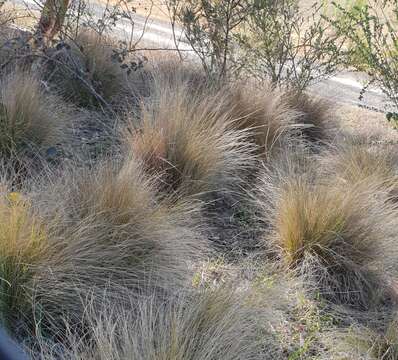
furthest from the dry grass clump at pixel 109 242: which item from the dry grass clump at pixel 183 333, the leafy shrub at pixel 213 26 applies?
the leafy shrub at pixel 213 26

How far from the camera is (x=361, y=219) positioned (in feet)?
12.1

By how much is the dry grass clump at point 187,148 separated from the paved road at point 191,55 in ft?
13.5

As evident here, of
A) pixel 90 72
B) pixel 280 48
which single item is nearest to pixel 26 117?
pixel 90 72

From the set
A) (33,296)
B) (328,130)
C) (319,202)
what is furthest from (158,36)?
(33,296)

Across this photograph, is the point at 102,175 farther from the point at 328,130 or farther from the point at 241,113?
the point at 328,130

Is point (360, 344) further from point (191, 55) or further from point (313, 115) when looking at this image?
point (191, 55)

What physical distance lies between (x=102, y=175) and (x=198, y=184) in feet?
2.88

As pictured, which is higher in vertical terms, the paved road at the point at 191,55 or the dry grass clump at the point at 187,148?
the paved road at the point at 191,55

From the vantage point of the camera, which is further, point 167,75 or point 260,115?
point 167,75

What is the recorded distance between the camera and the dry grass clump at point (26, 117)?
404cm

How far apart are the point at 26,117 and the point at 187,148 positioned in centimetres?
115

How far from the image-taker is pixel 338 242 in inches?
143

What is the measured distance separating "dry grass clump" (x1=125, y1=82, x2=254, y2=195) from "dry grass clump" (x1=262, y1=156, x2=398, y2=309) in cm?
61

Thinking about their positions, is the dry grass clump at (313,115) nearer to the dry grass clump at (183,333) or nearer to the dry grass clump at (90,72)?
the dry grass clump at (90,72)
